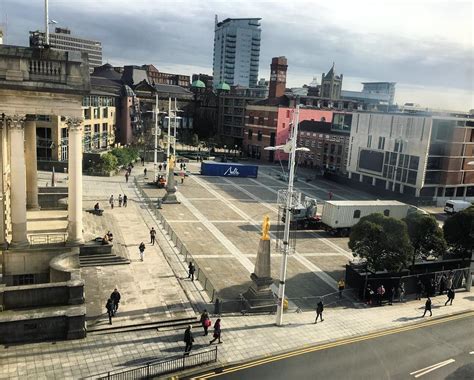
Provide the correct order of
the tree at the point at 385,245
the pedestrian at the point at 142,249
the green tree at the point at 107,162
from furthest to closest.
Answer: the green tree at the point at 107,162, the pedestrian at the point at 142,249, the tree at the point at 385,245

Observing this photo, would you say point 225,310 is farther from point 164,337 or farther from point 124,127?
point 124,127

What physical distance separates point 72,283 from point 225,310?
8.60m

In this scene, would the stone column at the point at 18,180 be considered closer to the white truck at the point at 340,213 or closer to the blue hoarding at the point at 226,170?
the white truck at the point at 340,213

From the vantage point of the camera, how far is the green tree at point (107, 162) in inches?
2704

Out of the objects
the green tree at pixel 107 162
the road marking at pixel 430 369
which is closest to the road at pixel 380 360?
the road marking at pixel 430 369

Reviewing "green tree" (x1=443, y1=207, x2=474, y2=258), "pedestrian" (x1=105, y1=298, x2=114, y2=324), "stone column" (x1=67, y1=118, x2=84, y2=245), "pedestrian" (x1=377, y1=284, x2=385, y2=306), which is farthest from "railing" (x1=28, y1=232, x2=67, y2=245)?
"green tree" (x1=443, y1=207, x2=474, y2=258)

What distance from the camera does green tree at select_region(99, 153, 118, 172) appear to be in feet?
225

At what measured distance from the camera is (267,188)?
7112 cm

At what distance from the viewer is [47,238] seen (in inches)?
1118

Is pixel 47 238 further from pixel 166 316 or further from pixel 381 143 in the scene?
pixel 381 143

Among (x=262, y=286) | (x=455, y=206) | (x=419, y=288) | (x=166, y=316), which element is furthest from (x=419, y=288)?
(x=455, y=206)

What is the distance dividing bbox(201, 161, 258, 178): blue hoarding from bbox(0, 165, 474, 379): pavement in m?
36.2

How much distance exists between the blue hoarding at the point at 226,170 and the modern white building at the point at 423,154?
69.6 feet

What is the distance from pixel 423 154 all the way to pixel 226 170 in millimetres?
32988
